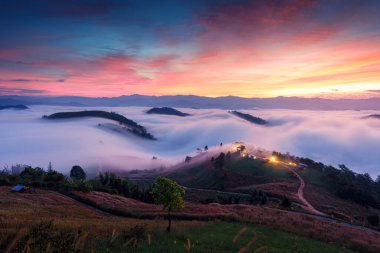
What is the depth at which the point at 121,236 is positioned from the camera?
23.6m

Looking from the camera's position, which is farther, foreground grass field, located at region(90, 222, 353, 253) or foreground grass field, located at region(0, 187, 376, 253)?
foreground grass field, located at region(90, 222, 353, 253)

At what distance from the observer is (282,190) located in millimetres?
142500

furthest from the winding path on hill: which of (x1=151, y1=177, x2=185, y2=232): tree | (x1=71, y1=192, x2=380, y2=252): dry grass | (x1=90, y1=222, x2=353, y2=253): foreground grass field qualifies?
(x1=151, y1=177, x2=185, y2=232): tree

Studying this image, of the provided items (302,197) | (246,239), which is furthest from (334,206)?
(246,239)

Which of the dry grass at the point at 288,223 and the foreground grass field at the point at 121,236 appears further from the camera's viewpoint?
the dry grass at the point at 288,223

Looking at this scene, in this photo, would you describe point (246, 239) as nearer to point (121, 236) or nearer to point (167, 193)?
point (167, 193)

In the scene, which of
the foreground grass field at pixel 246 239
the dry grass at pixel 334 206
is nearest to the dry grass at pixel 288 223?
the foreground grass field at pixel 246 239

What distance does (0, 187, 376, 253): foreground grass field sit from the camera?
1520 cm

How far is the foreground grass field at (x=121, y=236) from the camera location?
49.9ft

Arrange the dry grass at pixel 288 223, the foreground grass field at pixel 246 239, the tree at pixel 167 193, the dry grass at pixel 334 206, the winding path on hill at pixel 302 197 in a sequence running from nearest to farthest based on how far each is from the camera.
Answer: the foreground grass field at pixel 246 239
the tree at pixel 167 193
the dry grass at pixel 288 223
the winding path on hill at pixel 302 197
the dry grass at pixel 334 206

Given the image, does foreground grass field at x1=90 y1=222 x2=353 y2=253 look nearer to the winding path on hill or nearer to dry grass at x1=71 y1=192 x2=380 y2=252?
dry grass at x1=71 y1=192 x2=380 y2=252

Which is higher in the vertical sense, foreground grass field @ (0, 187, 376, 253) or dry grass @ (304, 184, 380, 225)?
foreground grass field @ (0, 187, 376, 253)

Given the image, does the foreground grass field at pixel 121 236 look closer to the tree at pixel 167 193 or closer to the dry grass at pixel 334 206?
the tree at pixel 167 193

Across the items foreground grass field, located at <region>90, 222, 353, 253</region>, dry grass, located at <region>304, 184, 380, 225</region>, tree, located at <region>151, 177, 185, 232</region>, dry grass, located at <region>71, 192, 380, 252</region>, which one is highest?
tree, located at <region>151, 177, 185, 232</region>
